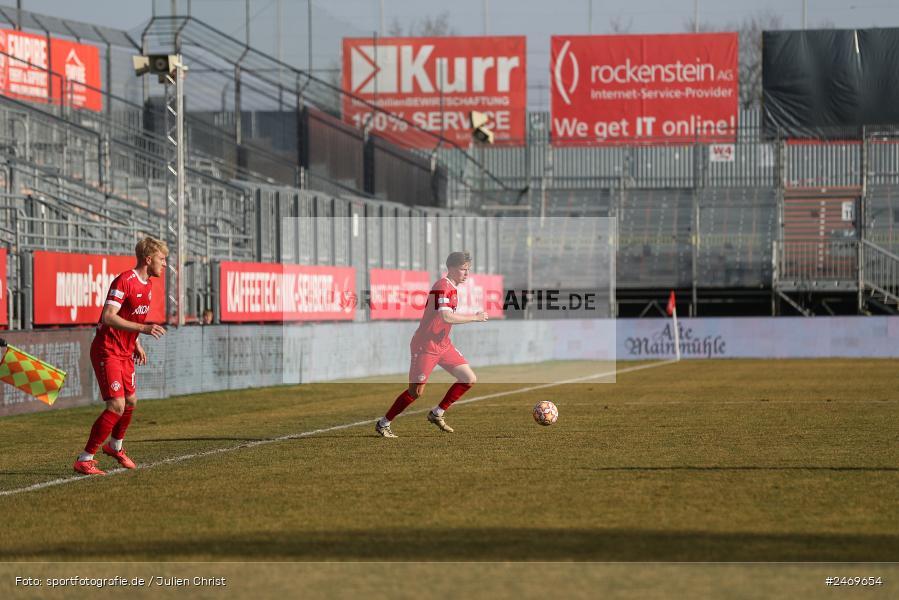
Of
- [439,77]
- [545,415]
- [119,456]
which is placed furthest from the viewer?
[439,77]

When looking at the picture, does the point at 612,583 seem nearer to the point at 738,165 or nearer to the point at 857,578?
the point at 857,578

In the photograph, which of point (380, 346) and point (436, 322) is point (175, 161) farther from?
point (436, 322)

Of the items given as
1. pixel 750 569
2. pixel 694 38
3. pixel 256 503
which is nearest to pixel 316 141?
pixel 694 38

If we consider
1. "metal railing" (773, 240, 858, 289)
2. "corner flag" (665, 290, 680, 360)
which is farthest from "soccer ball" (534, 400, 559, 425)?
"metal railing" (773, 240, 858, 289)

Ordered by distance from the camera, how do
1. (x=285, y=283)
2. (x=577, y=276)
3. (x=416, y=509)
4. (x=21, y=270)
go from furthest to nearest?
(x=577, y=276)
(x=285, y=283)
(x=21, y=270)
(x=416, y=509)

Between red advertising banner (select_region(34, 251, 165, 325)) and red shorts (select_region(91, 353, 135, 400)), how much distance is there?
8.51m

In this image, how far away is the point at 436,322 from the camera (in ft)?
49.6

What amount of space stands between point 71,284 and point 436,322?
26.1 feet

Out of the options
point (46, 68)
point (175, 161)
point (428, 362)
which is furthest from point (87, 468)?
point (46, 68)

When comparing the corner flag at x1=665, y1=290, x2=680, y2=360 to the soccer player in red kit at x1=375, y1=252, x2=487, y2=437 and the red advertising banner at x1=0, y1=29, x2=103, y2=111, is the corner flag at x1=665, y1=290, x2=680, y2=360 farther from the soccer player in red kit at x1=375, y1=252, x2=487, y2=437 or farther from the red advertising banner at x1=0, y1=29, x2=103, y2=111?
the soccer player in red kit at x1=375, y1=252, x2=487, y2=437

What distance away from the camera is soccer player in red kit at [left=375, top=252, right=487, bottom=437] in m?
14.8

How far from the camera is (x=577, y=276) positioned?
4734 centimetres

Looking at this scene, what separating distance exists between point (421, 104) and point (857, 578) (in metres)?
44.6

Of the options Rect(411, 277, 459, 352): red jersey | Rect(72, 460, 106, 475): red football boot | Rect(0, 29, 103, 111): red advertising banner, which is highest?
Rect(0, 29, 103, 111): red advertising banner
